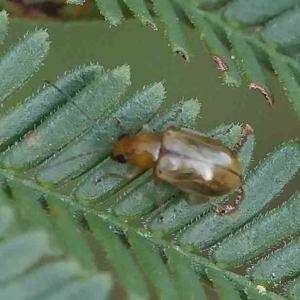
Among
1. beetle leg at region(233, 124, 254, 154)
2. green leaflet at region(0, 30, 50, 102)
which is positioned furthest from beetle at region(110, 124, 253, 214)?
green leaflet at region(0, 30, 50, 102)

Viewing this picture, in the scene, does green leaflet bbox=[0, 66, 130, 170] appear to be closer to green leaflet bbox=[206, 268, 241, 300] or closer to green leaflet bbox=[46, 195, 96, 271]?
green leaflet bbox=[46, 195, 96, 271]

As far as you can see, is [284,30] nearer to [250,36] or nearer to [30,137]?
[250,36]

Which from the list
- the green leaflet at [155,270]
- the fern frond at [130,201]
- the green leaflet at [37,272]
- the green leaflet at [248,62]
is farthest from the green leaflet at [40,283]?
the green leaflet at [248,62]

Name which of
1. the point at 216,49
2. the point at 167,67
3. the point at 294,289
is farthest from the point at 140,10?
the point at 294,289

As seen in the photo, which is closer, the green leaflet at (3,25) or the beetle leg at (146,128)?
the green leaflet at (3,25)

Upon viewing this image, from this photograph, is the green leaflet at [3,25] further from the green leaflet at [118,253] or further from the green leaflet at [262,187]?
the green leaflet at [262,187]

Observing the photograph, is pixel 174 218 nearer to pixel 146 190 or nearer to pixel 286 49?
pixel 146 190

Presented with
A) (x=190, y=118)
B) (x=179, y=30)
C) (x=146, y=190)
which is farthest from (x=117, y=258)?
(x=179, y=30)
